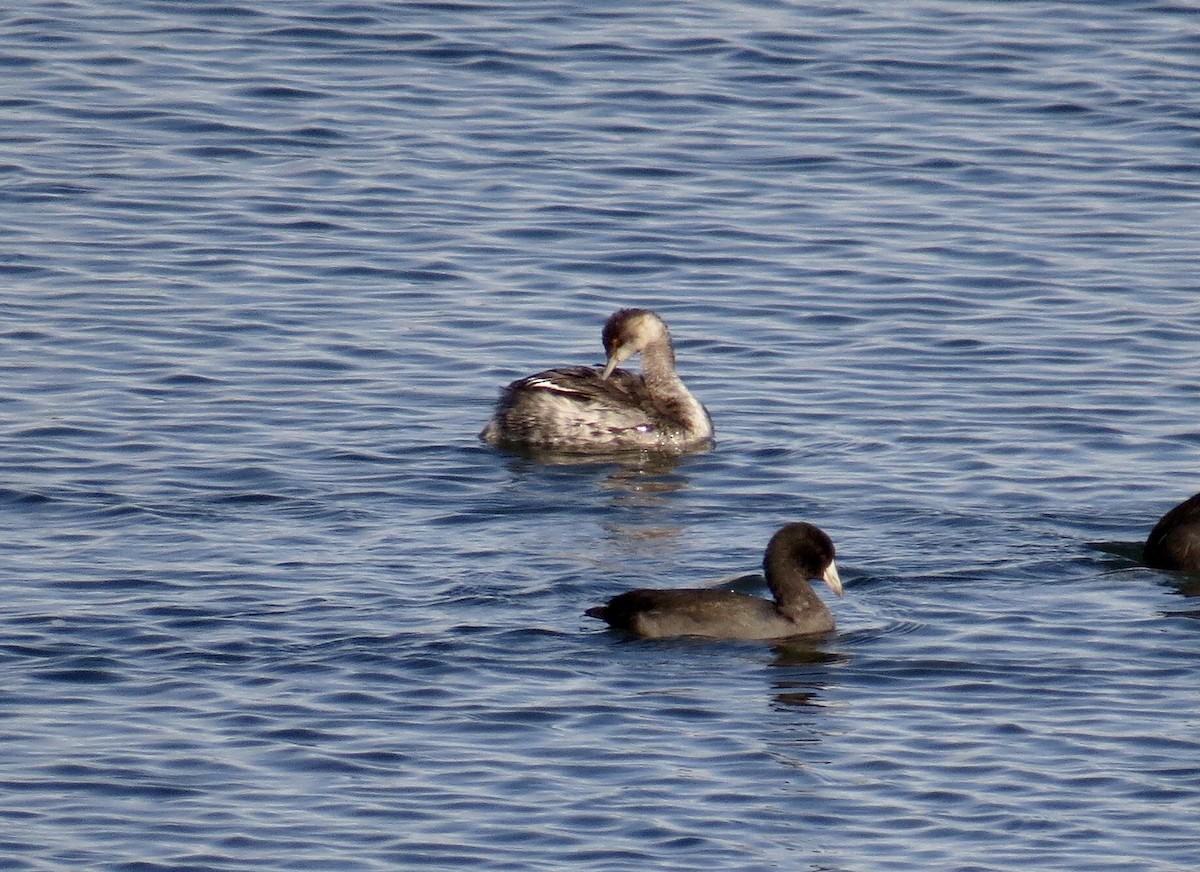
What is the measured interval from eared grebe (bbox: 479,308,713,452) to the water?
1.11 ft

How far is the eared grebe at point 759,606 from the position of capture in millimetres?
11812

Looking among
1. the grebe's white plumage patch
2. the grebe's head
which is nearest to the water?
the grebe's white plumage patch

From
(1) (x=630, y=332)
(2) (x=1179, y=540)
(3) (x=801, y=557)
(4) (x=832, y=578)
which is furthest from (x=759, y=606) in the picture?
(1) (x=630, y=332)

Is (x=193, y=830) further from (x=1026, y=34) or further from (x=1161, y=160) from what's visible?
(x=1026, y=34)

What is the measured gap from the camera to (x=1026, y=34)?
26016 mm

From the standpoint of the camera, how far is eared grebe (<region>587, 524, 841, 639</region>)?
1181cm

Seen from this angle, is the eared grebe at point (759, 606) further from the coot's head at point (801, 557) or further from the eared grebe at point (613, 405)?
the eared grebe at point (613, 405)

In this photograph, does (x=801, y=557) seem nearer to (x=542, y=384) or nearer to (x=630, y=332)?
(x=542, y=384)

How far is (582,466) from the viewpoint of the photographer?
15945 millimetres

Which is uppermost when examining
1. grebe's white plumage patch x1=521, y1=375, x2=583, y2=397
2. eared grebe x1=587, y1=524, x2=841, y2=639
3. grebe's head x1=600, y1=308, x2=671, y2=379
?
grebe's head x1=600, y1=308, x2=671, y2=379

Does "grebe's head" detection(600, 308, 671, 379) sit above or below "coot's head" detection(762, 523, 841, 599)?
above

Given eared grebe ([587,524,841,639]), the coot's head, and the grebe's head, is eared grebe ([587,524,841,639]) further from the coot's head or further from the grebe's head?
the grebe's head

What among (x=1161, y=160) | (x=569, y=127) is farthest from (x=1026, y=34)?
(x=569, y=127)

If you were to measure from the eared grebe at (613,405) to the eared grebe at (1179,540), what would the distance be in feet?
12.5
